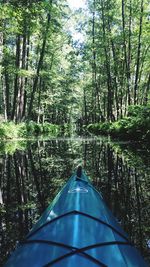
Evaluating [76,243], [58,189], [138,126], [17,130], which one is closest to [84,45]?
[17,130]

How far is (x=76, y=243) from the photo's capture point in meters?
2.51

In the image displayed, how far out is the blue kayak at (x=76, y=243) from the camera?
2.25 m

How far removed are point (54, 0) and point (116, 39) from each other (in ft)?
19.6

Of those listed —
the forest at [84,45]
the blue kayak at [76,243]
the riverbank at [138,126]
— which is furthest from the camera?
the forest at [84,45]

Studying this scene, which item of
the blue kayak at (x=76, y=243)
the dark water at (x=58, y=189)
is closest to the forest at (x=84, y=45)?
the dark water at (x=58, y=189)

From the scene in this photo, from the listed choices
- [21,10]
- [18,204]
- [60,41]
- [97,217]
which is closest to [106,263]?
[97,217]

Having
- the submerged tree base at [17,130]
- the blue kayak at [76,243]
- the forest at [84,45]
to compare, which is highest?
the forest at [84,45]

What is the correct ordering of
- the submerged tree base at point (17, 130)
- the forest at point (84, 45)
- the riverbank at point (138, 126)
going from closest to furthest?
1. the riverbank at point (138, 126)
2. the forest at point (84, 45)
3. the submerged tree base at point (17, 130)

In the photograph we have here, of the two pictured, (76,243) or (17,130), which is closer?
(76,243)

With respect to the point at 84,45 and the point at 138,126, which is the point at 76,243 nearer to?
the point at 138,126

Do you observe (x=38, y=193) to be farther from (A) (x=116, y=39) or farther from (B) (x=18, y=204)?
(A) (x=116, y=39)

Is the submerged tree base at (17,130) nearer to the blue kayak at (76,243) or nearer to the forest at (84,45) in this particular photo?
the forest at (84,45)

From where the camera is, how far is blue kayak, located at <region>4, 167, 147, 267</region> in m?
2.25

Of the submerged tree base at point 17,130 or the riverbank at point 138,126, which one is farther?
the submerged tree base at point 17,130
